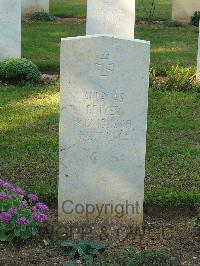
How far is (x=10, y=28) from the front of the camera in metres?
11.4

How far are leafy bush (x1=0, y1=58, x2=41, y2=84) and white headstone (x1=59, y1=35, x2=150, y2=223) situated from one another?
5.71 m

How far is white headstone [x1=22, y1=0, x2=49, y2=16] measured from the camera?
20.1 m

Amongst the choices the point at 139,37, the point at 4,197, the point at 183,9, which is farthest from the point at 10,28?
the point at 183,9

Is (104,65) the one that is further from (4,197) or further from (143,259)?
(143,259)

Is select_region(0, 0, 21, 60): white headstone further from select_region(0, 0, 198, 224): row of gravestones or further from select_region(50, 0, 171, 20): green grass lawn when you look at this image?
select_region(50, 0, 171, 20): green grass lawn

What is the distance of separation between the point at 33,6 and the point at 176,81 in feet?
34.7

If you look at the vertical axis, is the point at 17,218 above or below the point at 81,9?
below

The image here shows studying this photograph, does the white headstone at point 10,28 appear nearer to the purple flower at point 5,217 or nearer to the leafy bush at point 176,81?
the leafy bush at point 176,81

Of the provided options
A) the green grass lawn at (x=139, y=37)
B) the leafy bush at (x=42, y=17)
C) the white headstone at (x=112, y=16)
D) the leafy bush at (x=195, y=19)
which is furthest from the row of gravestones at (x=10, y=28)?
the leafy bush at (x=195, y=19)

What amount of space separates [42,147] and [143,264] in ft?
9.91

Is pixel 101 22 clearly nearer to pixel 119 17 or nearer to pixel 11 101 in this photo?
pixel 119 17

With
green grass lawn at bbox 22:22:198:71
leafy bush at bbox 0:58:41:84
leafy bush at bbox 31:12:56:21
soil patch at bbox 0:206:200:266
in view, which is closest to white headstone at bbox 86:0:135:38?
green grass lawn at bbox 22:22:198:71

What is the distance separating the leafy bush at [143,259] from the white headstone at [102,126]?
65cm

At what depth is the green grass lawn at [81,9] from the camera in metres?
21.2
